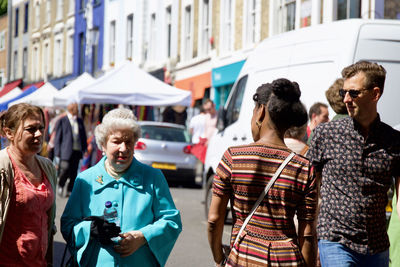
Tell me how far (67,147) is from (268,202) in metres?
11.2

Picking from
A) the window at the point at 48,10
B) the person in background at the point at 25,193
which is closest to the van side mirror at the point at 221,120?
the person in background at the point at 25,193

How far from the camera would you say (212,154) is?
456 inches

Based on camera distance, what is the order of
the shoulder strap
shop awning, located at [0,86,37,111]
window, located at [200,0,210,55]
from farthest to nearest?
window, located at [200,0,210,55], shop awning, located at [0,86,37,111], the shoulder strap

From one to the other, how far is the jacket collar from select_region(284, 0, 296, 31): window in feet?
54.3

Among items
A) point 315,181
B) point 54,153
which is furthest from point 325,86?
point 54,153

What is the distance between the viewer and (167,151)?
17.6 metres

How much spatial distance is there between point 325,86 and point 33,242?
16.8ft

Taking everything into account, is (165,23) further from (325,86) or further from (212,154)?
(325,86)

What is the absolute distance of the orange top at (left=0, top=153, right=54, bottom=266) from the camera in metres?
4.16

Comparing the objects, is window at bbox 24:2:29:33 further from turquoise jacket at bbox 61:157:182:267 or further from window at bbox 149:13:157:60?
turquoise jacket at bbox 61:157:182:267

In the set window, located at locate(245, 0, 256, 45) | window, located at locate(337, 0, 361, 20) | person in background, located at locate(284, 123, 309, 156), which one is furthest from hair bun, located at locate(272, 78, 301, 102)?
window, located at locate(245, 0, 256, 45)

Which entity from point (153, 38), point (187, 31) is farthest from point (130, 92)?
point (153, 38)

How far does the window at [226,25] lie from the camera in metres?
24.9

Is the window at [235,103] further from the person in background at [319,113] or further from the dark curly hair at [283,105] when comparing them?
the dark curly hair at [283,105]
